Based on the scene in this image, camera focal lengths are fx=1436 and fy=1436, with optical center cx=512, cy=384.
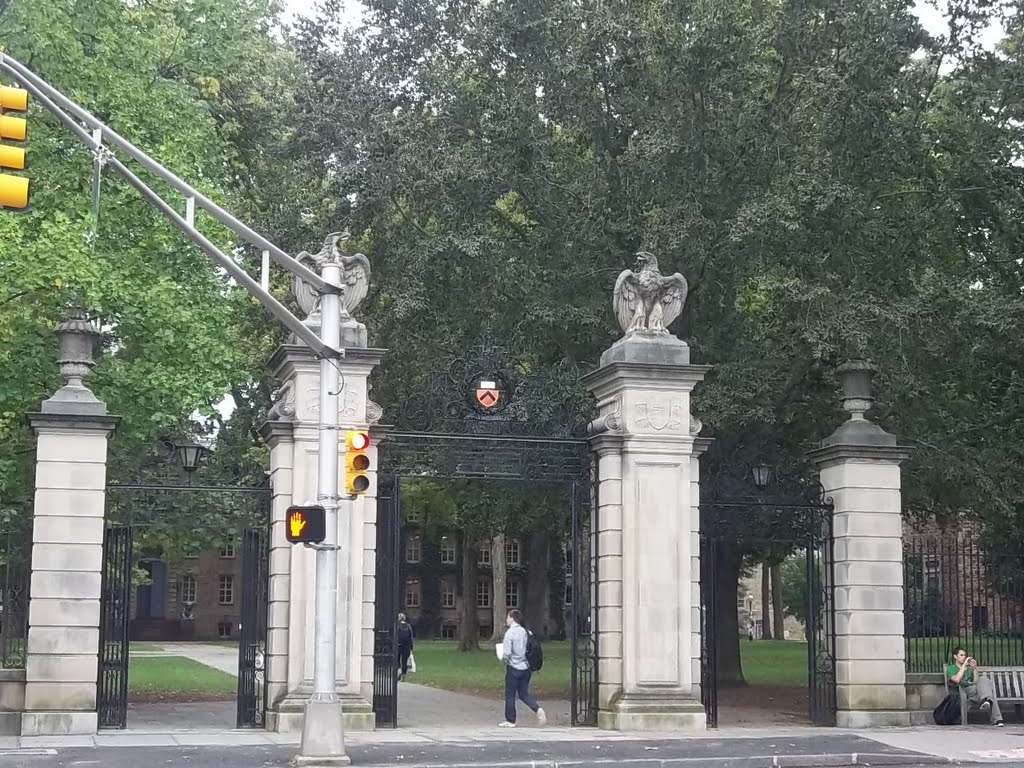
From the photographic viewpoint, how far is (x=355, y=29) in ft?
85.7

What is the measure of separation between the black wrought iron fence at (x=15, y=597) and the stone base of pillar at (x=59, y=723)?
2.38 feet

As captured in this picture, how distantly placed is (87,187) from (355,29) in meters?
5.79

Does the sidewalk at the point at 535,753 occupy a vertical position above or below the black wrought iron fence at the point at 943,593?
below

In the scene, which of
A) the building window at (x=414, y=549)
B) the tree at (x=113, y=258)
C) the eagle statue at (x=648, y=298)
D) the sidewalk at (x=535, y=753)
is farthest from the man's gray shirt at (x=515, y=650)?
the building window at (x=414, y=549)

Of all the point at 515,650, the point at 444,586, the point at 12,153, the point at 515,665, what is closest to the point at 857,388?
the point at 515,650

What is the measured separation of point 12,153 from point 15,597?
7.61 metres

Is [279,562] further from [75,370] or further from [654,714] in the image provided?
[654,714]

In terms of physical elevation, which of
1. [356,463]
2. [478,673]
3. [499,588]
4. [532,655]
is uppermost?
[356,463]

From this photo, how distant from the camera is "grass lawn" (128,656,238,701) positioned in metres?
25.5

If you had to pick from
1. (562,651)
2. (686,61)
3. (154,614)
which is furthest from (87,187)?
(154,614)

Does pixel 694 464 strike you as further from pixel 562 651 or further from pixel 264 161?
pixel 562 651

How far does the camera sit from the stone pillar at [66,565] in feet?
55.0

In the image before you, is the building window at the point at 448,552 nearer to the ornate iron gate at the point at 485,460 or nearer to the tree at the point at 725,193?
the tree at the point at 725,193

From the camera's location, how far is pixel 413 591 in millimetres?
75812
